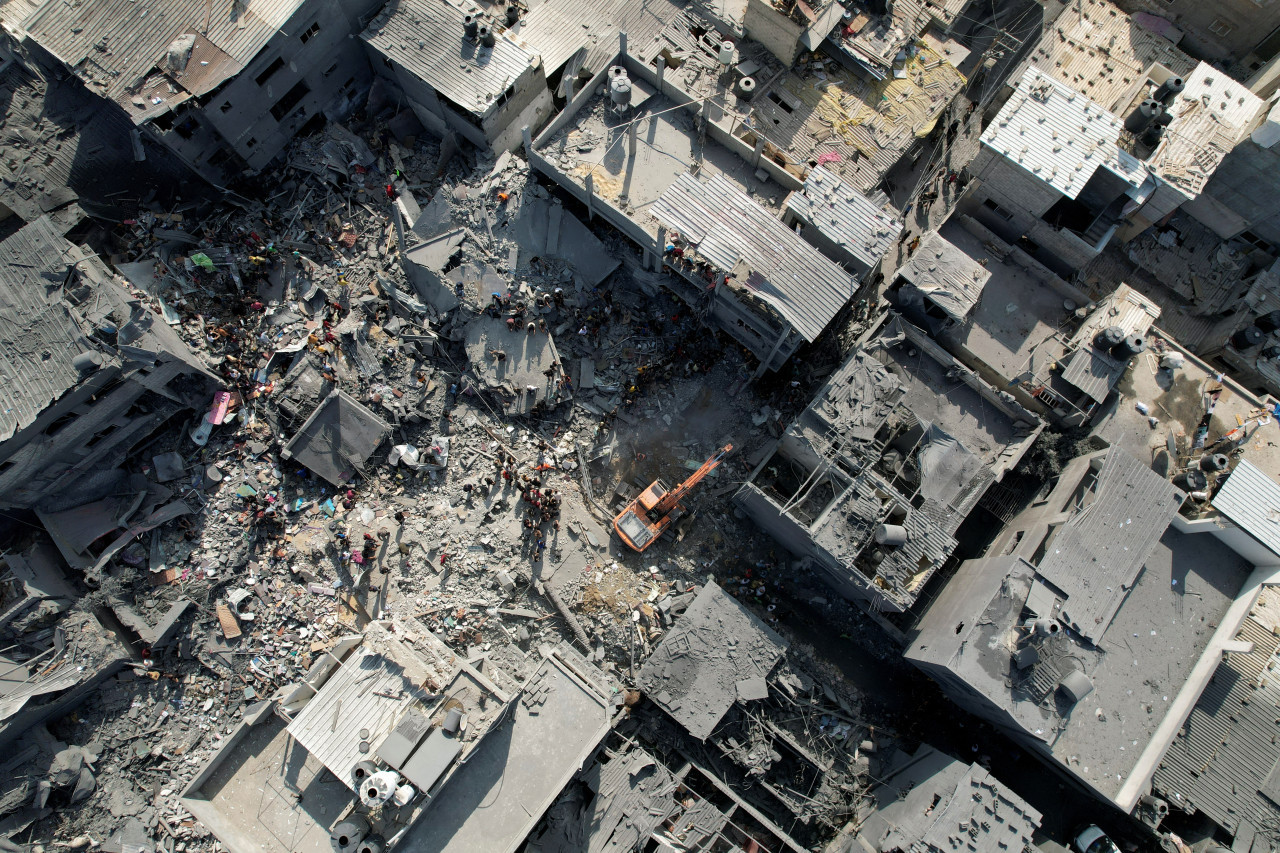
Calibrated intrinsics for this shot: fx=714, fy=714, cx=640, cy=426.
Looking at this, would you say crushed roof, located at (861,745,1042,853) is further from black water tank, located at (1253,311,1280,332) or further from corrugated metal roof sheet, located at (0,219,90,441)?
corrugated metal roof sheet, located at (0,219,90,441)

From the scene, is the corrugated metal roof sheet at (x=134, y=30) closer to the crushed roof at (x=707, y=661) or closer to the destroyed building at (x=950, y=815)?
the crushed roof at (x=707, y=661)

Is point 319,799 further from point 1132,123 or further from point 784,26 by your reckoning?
point 1132,123

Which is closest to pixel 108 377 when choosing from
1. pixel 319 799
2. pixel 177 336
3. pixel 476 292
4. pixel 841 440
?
pixel 177 336

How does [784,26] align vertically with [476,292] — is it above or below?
above

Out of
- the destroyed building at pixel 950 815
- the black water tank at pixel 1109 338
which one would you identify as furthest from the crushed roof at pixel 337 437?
the black water tank at pixel 1109 338

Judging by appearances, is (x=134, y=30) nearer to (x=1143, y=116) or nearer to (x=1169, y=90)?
(x=1143, y=116)

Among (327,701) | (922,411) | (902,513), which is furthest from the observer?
(922,411)

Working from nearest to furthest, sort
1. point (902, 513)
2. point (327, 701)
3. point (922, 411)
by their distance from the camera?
point (327, 701) → point (902, 513) → point (922, 411)

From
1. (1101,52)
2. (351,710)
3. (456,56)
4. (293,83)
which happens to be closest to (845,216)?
(1101,52)
